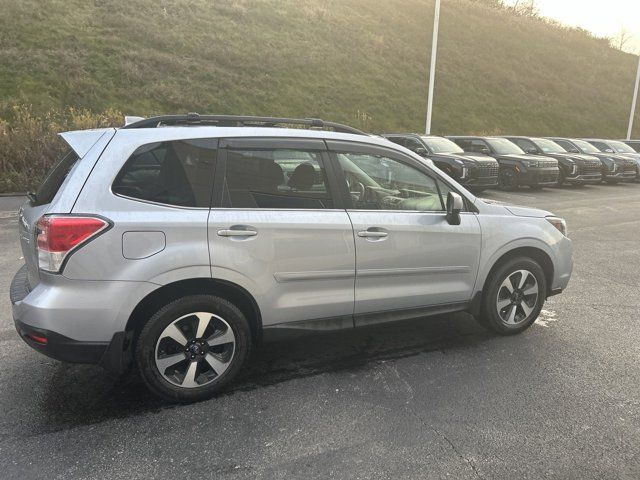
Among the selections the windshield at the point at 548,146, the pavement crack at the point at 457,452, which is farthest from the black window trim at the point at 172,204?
the windshield at the point at 548,146

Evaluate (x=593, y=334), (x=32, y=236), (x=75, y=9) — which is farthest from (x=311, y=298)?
(x=75, y=9)

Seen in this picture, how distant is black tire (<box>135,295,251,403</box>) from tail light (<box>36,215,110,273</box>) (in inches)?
23.3

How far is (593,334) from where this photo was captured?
14.1 ft

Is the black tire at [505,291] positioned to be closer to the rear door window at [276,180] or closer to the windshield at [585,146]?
the rear door window at [276,180]

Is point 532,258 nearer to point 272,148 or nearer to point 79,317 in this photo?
point 272,148

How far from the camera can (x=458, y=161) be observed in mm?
13453

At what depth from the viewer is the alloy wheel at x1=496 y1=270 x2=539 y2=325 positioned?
13.5 ft

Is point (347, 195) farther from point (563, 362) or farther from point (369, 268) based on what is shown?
point (563, 362)

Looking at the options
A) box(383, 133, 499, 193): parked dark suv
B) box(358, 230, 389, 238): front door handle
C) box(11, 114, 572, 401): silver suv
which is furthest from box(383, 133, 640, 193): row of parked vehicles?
box(358, 230, 389, 238): front door handle

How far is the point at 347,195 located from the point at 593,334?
8.40 feet

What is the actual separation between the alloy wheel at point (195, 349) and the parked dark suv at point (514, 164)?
13.4 meters

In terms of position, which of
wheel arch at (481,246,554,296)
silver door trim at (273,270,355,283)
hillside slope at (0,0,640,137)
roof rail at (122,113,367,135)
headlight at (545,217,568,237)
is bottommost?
wheel arch at (481,246,554,296)

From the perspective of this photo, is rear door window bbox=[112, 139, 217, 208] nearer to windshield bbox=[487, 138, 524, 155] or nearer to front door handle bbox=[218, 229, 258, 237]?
front door handle bbox=[218, 229, 258, 237]

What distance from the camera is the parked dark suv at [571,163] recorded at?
16.2m
